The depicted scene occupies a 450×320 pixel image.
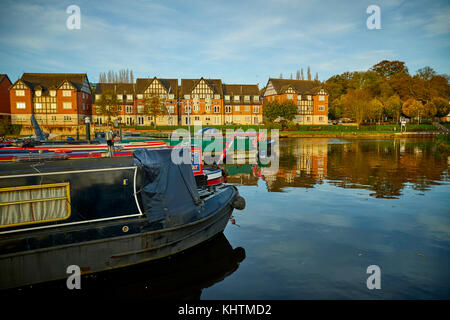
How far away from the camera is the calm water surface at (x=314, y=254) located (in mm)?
7457

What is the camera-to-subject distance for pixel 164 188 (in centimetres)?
→ 884

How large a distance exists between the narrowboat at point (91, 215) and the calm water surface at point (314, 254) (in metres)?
0.62

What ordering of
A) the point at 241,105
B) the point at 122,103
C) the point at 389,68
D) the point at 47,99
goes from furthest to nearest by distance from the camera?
the point at 389,68 → the point at 241,105 → the point at 122,103 → the point at 47,99

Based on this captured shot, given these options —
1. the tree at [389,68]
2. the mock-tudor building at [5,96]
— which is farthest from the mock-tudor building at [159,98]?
the tree at [389,68]

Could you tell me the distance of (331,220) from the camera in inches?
476

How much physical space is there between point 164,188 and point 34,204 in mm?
3159

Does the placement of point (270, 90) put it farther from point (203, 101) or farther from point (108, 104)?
point (108, 104)

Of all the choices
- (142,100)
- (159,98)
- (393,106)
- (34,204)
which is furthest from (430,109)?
(34,204)

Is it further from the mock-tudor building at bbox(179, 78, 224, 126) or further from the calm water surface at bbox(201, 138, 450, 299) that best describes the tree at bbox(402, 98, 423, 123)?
the calm water surface at bbox(201, 138, 450, 299)

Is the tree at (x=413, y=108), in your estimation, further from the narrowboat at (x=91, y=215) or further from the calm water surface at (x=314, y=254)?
the narrowboat at (x=91, y=215)

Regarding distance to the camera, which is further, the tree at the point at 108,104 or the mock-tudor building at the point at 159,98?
the mock-tudor building at the point at 159,98

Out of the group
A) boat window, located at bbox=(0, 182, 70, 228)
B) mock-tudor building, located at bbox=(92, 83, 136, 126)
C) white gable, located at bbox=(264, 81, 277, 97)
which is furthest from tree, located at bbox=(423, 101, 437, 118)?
boat window, located at bbox=(0, 182, 70, 228)
